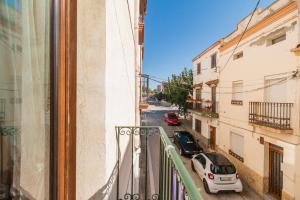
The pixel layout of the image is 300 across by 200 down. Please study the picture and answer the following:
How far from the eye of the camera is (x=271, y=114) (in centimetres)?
730

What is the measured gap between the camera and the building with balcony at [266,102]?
6371mm

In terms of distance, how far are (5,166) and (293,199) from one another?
8.00 m

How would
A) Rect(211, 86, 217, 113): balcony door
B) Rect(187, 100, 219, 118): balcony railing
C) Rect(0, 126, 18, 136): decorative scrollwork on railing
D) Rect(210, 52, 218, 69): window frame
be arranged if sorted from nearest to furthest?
1. Rect(0, 126, 18, 136): decorative scrollwork on railing
2. Rect(187, 100, 219, 118): balcony railing
3. Rect(211, 86, 217, 113): balcony door
4. Rect(210, 52, 218, 69): window frame

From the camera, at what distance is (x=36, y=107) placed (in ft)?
3.15

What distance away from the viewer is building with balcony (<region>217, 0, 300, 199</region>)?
20.9ft

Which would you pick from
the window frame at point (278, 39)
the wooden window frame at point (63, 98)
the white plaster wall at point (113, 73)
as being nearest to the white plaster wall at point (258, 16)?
the window frame at point (278, 39)

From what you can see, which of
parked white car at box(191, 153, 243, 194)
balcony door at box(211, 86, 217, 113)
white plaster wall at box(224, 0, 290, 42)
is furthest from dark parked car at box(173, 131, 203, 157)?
white plaster wall at box(224, 0, 290, 42)

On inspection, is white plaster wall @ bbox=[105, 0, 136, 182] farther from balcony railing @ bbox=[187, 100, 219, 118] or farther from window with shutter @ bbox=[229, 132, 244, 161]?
balcony railing @ bbox=[187, 100, 219, 118]

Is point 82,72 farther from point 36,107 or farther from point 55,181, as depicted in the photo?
point 55,181

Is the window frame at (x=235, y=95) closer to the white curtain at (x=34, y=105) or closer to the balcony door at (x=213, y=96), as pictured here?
the balcony door at (x=213, y=96)

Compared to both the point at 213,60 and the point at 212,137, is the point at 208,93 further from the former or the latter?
the point at 212,137

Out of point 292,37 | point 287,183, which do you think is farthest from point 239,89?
point 287,183

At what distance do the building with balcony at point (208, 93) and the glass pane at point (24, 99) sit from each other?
12.0 metres

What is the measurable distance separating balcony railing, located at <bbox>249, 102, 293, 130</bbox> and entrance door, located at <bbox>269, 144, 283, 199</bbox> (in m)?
0.98
